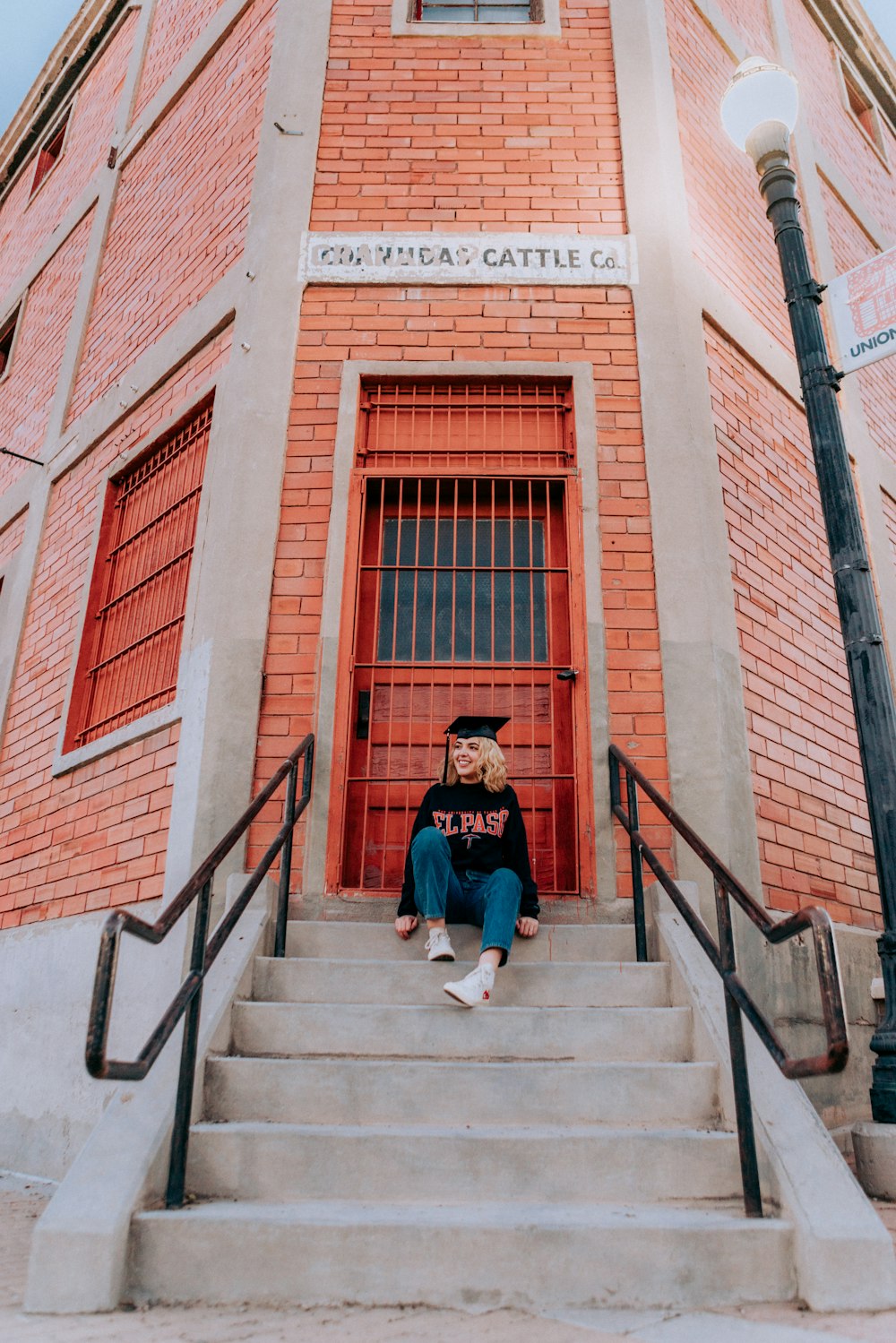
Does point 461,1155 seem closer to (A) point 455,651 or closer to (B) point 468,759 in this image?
(B) point 468,759

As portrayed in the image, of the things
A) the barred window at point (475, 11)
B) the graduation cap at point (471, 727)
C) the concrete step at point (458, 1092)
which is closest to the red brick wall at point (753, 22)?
the barred window at point (475, 11)

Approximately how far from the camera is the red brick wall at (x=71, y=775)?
15.5 feet

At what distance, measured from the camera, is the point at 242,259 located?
5.59 meters

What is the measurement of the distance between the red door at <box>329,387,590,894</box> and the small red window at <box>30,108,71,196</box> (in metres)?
7.76

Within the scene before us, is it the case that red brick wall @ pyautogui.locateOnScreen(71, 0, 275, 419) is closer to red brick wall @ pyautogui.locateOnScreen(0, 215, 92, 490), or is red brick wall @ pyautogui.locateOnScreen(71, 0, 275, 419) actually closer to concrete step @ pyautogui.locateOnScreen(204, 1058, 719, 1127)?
red brick wall @ pyautogui.locateOnScreen(0, 215, 92, 490)

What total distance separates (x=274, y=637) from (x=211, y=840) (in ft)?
3.54

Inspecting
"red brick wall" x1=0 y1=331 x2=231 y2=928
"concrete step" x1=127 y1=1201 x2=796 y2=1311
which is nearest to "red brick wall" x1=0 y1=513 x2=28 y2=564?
"red brick wall" x1=0 y1=331 x2=231 y2=928

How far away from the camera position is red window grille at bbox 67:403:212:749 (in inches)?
211

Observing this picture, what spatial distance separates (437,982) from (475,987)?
34 cm

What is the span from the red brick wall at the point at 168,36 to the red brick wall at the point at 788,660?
16.9 ft

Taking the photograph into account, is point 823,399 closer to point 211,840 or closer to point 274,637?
point 274,637

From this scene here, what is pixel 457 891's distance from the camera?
3.77 metres

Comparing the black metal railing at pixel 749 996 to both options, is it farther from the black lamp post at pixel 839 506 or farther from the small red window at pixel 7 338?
the small red window at pixel 7 338

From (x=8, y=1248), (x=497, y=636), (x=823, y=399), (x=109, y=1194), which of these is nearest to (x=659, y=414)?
(x=823, y=399)
